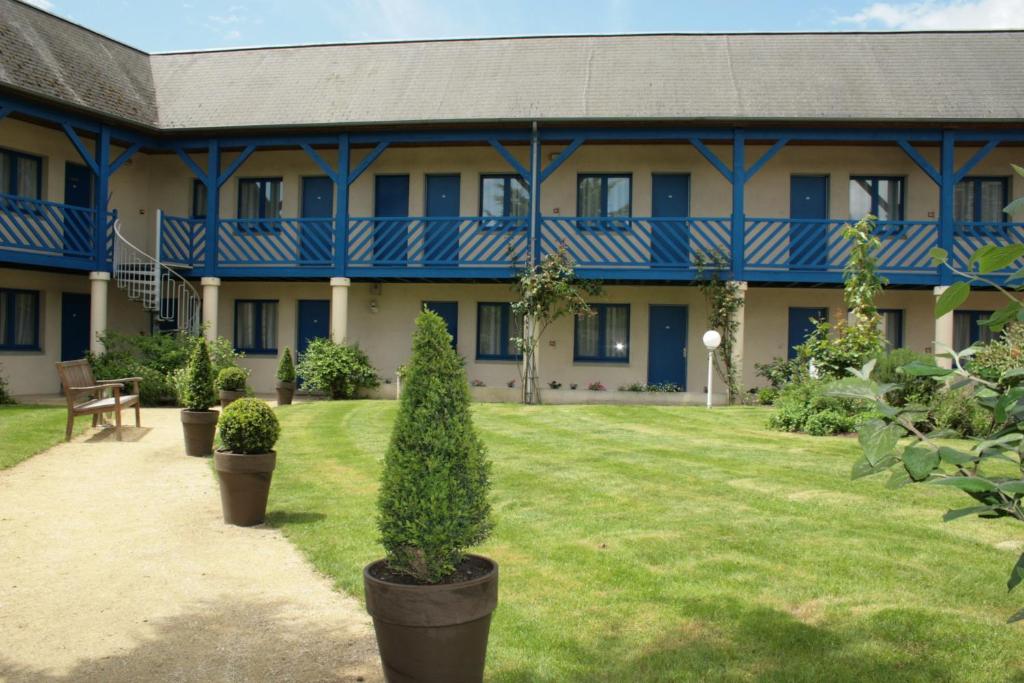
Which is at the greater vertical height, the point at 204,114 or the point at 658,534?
the point at 204,114

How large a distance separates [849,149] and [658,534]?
15151 mm

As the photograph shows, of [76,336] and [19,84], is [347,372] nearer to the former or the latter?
[76,336]

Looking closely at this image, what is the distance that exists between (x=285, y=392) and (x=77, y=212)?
6.05 meters

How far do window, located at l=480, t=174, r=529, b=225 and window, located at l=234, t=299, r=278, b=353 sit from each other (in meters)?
5.72

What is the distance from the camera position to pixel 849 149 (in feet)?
62.8

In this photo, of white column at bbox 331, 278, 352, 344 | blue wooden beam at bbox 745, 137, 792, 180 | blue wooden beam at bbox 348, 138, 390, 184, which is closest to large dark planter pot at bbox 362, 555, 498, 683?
blue wooden beam at bbox 745, 137, 792, 180

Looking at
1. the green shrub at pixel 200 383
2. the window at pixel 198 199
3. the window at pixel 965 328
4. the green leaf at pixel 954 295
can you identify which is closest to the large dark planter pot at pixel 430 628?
the green leaf at pixel 954 295

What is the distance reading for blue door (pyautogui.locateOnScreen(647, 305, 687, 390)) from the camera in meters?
19.3

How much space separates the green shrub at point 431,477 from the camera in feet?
12.9

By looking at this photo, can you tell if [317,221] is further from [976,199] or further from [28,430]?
[976,199]

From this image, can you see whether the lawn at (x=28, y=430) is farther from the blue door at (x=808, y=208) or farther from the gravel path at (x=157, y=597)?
the blue door at (x=808, y=208)

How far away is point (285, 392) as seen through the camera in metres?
17.1

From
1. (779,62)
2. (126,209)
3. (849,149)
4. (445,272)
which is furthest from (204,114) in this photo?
(849,149)

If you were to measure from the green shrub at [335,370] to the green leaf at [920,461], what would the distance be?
16.7 metres
